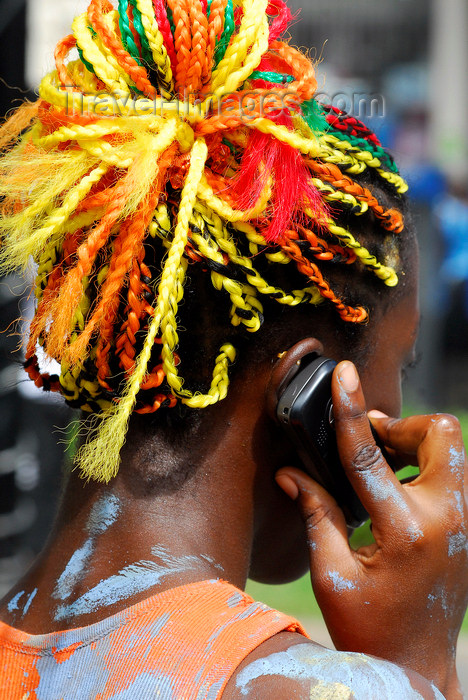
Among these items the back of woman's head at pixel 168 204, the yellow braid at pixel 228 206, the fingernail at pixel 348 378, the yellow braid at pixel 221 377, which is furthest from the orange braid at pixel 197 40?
the fingernail at pixel 348 378

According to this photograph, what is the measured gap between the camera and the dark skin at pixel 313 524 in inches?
60.4

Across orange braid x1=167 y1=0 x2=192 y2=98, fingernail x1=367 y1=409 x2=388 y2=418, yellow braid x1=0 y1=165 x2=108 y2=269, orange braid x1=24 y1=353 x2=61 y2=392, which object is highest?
orange braid x1=167 y1=0 x2=192 y2=98

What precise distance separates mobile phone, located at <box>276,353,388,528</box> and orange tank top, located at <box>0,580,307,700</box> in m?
0.33

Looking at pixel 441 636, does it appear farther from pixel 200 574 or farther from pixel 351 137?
pixel 351 137

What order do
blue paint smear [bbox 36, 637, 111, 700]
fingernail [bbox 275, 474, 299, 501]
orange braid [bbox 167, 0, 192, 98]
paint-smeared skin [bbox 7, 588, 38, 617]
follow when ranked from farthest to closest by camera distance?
fingernail [bbox 275, 474, 299, 501] < paint-smeared skin [bbox 7, 588, 38, 617] < orange braid [bbox 167, 0, 192, 98] < blue paint smear [bbox 36, 637, 111, 700]

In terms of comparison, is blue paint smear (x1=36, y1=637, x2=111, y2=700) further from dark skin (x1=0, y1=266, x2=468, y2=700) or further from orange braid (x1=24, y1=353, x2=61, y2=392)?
orange braid (x1=24, y1=353, x2=61, y2=392)

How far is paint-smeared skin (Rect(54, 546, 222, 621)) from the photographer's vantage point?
57.0 inches

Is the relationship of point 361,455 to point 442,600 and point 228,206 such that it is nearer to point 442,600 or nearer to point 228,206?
point 442,600

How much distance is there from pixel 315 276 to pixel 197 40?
515 mm

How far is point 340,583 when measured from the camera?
157 cm

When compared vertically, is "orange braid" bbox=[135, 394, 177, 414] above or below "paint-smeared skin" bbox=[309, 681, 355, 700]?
above

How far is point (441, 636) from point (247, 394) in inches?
25.6

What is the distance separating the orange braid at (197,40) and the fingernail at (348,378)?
2.17 feet

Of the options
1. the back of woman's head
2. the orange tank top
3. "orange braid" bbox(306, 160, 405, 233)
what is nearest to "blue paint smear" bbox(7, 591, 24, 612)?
the orange tank top
